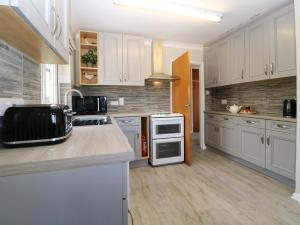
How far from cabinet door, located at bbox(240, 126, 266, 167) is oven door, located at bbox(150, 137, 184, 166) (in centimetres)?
97

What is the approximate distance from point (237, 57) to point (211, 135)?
1.56m

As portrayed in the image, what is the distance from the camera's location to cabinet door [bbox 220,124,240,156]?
2943 millimetres

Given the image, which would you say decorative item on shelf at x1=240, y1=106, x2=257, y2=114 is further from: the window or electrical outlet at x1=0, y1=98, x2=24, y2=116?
electrical outlet at x1=0, y1=98, x2=24, y2=116

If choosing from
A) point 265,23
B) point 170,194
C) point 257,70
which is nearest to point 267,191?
point 170,194

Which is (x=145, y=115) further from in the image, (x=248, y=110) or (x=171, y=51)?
(x=248, y=110)

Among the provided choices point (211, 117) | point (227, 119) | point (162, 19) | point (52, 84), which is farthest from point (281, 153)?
point (52, 84)

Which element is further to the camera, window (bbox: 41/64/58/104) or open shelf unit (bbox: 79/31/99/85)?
open shelf unit (bbox: 79/31/99/85)

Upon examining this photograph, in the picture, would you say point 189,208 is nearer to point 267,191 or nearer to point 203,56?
point 267,191

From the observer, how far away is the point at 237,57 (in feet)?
9.90

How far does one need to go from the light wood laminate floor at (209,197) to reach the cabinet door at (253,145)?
0.63ft

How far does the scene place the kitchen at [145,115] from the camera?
0.64m

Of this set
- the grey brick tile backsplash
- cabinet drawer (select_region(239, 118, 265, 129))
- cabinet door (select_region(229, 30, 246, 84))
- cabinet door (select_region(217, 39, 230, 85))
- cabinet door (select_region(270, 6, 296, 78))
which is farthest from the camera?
cabinet door (select_region(217, 39, 230, 85))

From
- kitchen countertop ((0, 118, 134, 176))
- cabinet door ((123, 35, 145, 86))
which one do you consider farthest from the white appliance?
kitchen countertop ((0, 118, 134, 176))

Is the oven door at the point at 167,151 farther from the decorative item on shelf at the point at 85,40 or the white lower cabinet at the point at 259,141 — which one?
the decorative item on shelf at the point at 85,40
